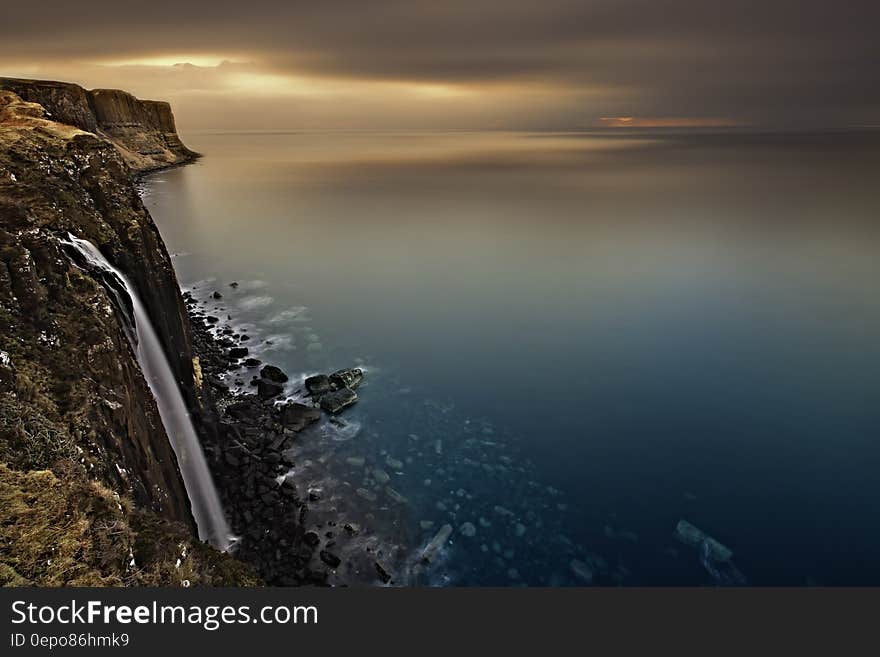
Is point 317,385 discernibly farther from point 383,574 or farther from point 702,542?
point 702,542

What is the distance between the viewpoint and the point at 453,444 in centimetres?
2092

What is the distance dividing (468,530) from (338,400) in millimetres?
9349

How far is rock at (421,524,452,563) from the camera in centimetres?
1572

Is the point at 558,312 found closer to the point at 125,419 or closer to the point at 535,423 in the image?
the point at 535,423

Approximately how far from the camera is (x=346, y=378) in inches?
986

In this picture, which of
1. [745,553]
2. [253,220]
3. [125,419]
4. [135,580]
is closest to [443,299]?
[745,553]

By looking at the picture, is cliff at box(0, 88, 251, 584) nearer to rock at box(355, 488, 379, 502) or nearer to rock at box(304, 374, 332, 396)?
rock at box(355, 488, 379, 502)

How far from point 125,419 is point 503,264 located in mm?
39324

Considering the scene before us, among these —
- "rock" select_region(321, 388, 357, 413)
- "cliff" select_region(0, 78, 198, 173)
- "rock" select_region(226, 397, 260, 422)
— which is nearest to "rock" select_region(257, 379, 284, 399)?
"rock" select_region(226, 397, 260, 422)

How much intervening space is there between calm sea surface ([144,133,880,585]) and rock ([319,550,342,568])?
1917mm

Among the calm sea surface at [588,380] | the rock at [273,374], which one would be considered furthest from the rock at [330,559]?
the rock at [273,374]

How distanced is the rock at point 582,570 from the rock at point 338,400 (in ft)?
39.6

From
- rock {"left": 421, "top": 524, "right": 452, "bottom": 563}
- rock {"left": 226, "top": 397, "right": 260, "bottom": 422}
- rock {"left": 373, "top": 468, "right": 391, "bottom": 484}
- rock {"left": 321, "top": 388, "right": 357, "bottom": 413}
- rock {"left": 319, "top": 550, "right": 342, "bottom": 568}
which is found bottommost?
rock {"left": 421, "top": 524, "right": 452, "bottom": 563}

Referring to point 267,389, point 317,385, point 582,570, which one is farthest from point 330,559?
point 267,389
